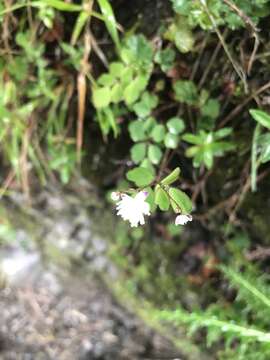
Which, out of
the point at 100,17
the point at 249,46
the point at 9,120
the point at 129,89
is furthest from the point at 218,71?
the point at 9,120

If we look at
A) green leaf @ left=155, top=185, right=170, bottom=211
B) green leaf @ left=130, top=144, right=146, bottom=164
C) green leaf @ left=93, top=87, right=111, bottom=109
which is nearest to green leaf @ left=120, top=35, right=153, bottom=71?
green leaf @ left=93, top=87, right=111, bottom=109

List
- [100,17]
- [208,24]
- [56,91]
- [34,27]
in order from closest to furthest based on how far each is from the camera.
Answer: [208,24] < [100,17] < [34,27] < [56,91]

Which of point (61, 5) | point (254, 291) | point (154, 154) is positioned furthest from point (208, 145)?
point (61, 5)

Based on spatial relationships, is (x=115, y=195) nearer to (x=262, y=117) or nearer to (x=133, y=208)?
(x=133, y=208)

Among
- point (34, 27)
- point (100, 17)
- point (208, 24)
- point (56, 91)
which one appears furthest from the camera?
point (56, 91)

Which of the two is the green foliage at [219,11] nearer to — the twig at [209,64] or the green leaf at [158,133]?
the twig at [209,64]

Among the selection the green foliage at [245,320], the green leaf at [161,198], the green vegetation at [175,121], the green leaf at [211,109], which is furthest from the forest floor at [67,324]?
the green leaf at [161,198]

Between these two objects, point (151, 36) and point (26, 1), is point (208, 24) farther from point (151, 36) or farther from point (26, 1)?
point (26, 1)
